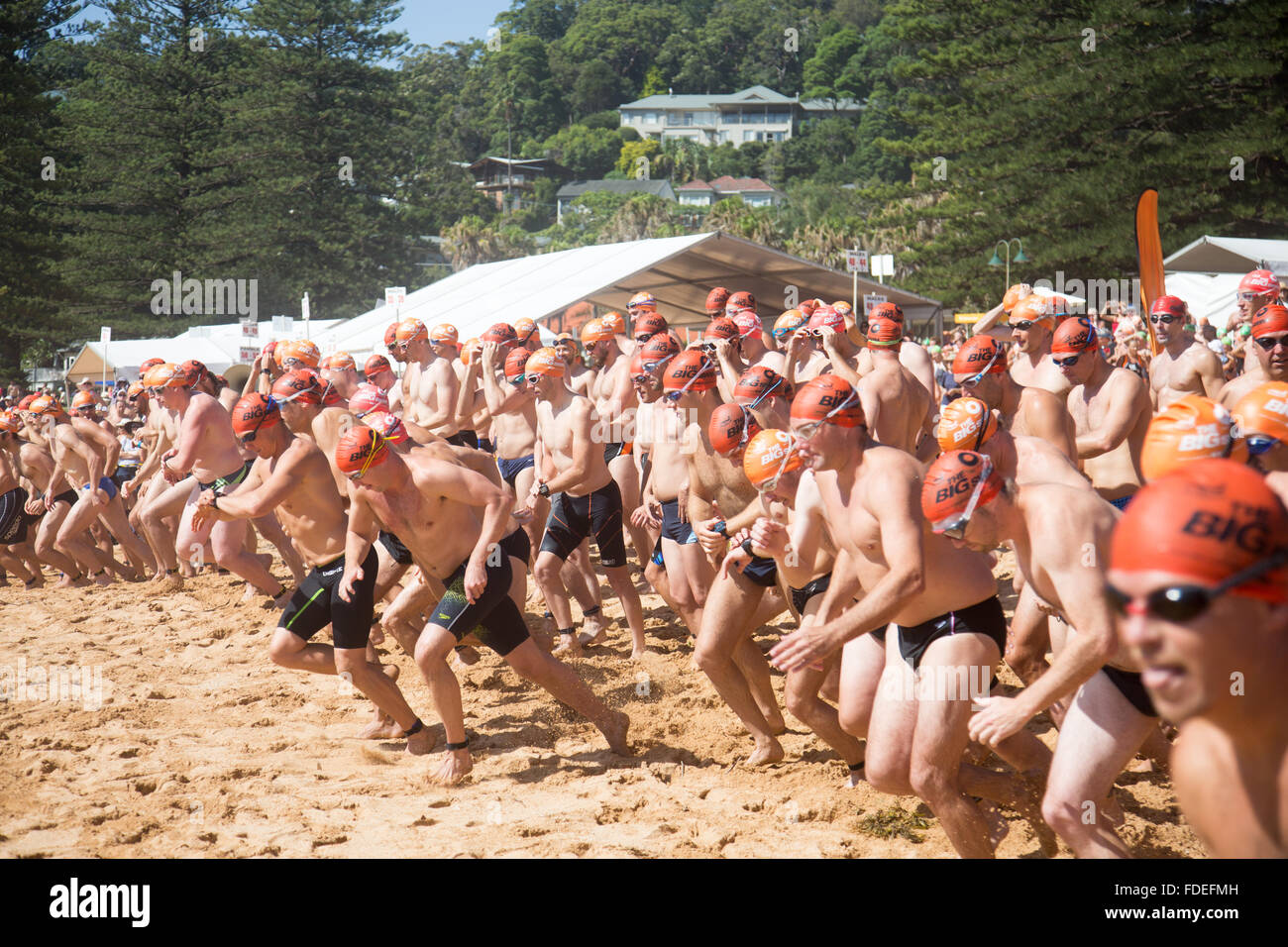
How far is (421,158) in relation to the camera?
56.8 m

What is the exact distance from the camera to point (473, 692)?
6898mm

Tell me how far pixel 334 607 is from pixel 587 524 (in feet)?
7.58

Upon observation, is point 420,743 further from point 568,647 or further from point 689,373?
point 689,373

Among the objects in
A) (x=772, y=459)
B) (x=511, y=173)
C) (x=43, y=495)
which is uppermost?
(x=511, y=173)

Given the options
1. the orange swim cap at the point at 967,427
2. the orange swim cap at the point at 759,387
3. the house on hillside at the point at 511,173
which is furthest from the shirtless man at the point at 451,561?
the house on hillside at the point at 511,173

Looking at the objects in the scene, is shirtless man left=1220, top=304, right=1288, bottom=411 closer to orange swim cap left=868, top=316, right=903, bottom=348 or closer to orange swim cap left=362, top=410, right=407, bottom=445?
orange swim cap left=868, top=316, right=903, bottom=348

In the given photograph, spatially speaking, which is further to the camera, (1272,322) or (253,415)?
(253,415)

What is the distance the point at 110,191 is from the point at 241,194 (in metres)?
4.89

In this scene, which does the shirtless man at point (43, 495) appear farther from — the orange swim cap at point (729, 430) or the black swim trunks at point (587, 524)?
the orange swim cap at point (729, 430)

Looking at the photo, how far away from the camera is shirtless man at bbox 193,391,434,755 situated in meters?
5.66

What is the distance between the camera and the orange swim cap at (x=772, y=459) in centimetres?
454

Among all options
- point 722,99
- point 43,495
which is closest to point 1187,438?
point 43,495

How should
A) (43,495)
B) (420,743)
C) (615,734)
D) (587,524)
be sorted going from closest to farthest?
1. (615,734)
2. (420,743)
3. (587,524)
4. (43,495)

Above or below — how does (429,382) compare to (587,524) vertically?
above
